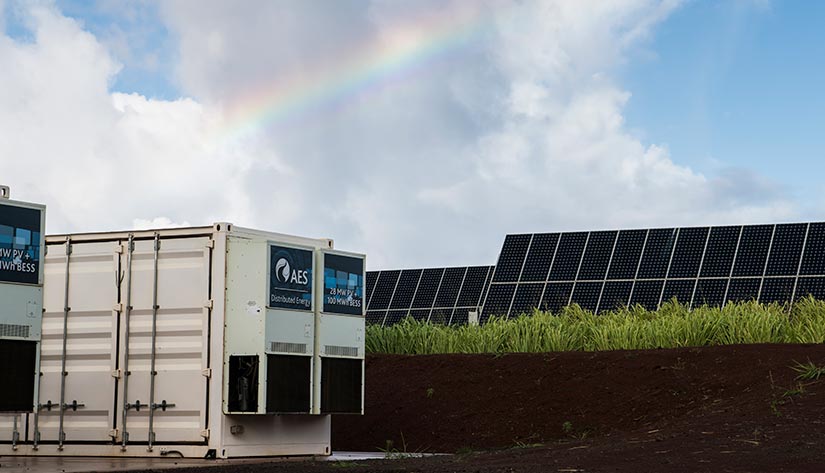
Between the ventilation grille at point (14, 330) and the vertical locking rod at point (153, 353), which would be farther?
the vertical locking rod at point (153, 353)

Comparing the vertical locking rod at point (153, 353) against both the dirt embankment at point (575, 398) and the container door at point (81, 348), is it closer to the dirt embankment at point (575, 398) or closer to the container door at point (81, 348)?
the container door at point (81, 348)

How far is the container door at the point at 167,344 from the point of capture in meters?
14.7

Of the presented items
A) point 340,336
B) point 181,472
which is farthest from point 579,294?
point 181,472

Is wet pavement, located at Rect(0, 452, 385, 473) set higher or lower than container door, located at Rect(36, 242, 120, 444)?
lower

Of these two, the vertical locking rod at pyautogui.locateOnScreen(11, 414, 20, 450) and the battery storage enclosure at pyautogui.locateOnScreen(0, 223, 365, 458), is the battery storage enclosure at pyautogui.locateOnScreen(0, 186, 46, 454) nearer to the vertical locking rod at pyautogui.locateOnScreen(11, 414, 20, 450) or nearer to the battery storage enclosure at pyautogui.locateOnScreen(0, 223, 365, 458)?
the battery storage enclosure at pyautogui.locateOnScreen(0, 223, 365, 458)

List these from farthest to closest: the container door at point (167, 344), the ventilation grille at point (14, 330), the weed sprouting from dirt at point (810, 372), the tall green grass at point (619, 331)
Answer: the tall green grass at point (619, 331) < the weed sprouting from dirt at point (810, 372) < the container door at point (167, 344) < the ventilation grille at point (14, 330)

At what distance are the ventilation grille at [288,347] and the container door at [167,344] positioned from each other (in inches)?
31.8

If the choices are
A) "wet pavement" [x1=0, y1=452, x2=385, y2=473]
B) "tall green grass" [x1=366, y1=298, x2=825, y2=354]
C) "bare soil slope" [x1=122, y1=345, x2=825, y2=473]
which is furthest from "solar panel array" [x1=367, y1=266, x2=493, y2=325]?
"wet pavement" [x1=0, y1=452, x2=385, y2=473]

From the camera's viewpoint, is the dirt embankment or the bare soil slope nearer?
the bare soil slope

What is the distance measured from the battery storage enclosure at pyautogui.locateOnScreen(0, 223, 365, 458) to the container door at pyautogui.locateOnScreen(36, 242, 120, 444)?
0.01 meters

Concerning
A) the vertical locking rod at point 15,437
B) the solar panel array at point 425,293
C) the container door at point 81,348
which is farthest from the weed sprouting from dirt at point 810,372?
the solar panel array at point 425,293

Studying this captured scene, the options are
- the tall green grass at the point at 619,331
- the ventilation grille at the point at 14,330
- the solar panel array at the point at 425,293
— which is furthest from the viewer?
the solar panel array at the point at 425,293

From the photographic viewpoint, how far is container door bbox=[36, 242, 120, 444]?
49.8ft

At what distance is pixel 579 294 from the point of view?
26875mm
